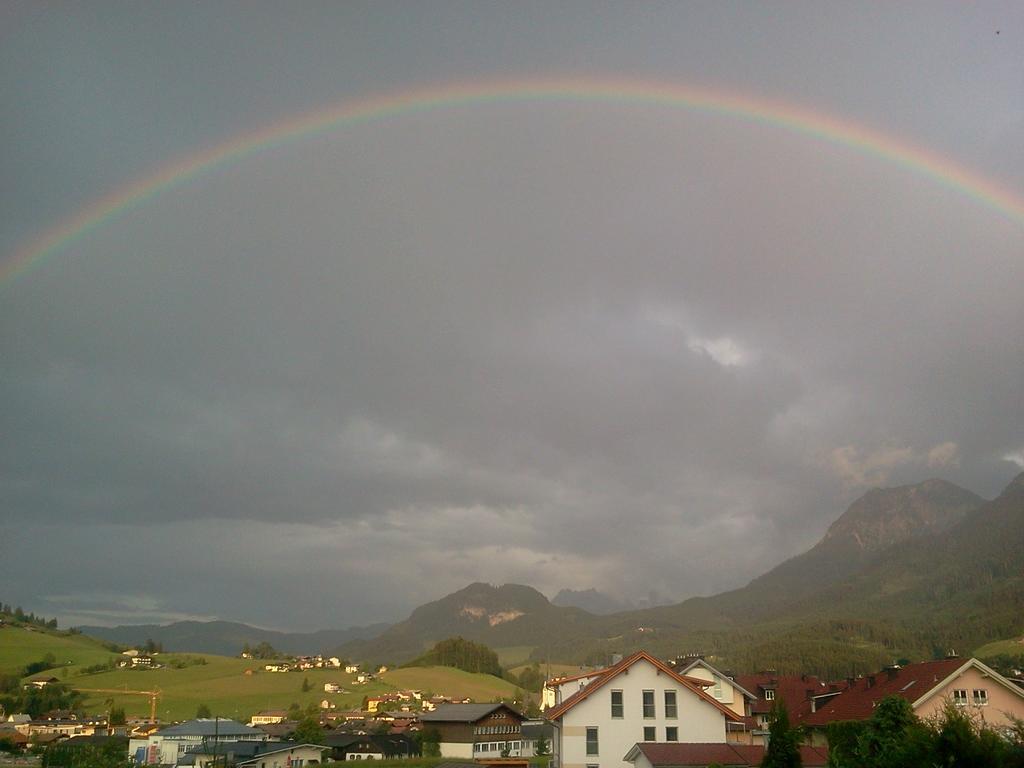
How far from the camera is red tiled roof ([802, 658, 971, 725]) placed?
55.5 meters

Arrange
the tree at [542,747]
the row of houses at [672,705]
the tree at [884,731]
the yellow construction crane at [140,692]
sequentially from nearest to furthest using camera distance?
the tree at [884,731] < the row of houses at [672,705] < the tree at [542,747] < the yellow construction crane at [140,692]

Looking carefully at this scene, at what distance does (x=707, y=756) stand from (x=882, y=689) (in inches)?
969

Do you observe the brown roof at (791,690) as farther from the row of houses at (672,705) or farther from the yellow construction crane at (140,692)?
the yellow construction crane at (140,692)

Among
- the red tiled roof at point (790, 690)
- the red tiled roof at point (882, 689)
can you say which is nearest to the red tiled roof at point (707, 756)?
the red tiled roof at point (882, 689)

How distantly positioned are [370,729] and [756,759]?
306ft

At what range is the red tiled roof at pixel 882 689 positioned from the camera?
5545 cm

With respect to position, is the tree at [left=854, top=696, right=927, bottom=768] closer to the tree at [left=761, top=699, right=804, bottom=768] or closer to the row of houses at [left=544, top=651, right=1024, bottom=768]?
the tree at [left=761, top=699, right=804, bottom=768]

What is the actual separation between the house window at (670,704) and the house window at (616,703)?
3157 mm

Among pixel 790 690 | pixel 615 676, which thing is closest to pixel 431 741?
pixel 790 690

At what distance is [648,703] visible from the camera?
187 feet

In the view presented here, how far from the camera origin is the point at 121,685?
19762 centimetres

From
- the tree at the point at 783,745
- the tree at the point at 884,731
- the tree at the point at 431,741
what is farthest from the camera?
the tree at the point at 431,741

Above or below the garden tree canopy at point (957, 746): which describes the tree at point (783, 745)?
below

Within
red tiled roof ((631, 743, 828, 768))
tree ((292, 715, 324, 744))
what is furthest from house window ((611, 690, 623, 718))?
tree ((292, 715, 324, 744))
